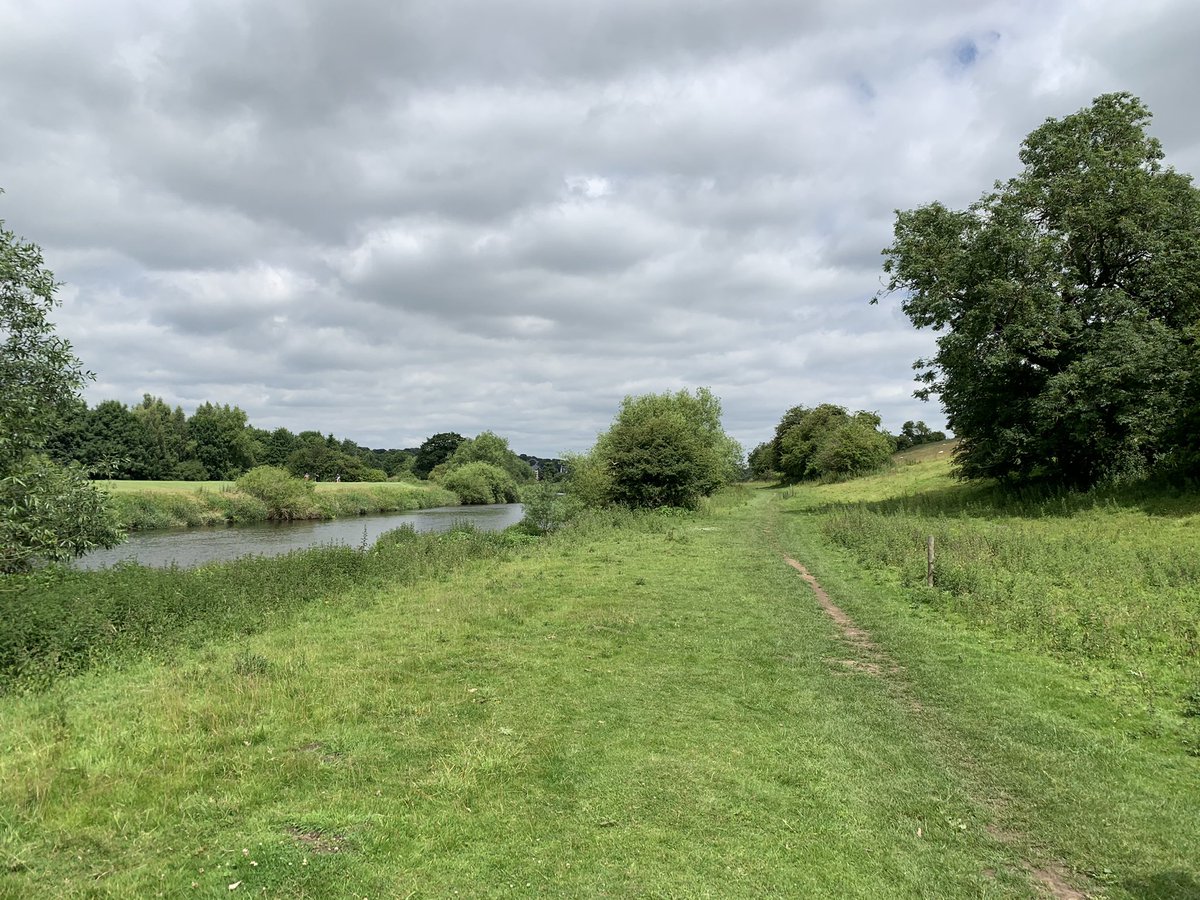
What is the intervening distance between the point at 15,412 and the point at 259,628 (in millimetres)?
5532

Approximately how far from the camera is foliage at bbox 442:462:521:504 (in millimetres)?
100875

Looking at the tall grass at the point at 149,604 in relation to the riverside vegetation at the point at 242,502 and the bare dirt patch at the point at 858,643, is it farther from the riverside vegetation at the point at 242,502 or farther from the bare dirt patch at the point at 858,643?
the riverside vegetation at the point at 242,502

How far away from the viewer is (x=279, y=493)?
188 ft

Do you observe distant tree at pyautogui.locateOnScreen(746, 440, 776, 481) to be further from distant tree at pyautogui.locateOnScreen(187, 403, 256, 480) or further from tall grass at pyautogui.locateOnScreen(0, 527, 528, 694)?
tall grass at pyautogui.locateOnScreen(0, 527, 528, 694)

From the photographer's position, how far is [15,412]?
9773mm

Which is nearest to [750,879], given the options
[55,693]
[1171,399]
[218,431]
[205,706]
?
[205,706]

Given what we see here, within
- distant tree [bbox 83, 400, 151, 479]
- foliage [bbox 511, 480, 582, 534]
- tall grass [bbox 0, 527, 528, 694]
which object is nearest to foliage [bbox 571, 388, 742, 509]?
foliage [bbox 511, 480, 582, 534]

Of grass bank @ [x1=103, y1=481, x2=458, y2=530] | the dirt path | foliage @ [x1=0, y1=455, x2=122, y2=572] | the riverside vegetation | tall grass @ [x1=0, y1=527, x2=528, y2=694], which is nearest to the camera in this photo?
the dirt path

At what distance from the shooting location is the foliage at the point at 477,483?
100875mm

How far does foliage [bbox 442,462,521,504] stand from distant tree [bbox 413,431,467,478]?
6528 cm

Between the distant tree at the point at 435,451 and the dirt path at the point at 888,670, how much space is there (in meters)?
156

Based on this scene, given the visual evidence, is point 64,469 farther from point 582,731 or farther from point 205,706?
point 582,731

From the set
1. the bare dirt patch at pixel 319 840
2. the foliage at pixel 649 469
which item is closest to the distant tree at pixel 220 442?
the foliage at pixel 649 469

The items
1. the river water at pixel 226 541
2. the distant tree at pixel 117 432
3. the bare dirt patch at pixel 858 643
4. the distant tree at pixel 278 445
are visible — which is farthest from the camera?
the distant tree at pixel 278 445
